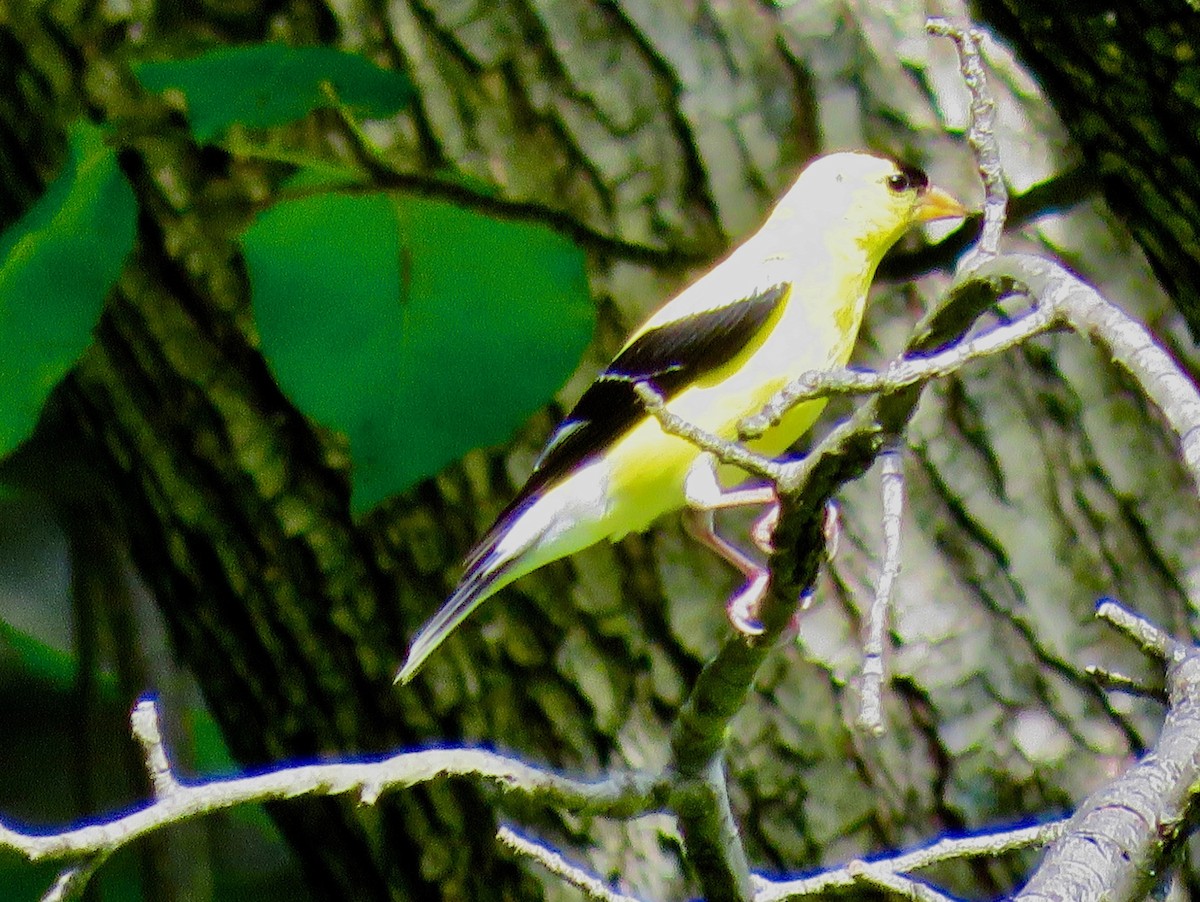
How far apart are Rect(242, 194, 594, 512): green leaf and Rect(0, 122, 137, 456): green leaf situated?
176mm

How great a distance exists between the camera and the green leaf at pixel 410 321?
176 centimetres

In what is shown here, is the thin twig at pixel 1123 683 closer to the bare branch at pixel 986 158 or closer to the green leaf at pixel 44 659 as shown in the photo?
the bare branch at pixel 986 158

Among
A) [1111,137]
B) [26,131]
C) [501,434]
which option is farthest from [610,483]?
[26,131]

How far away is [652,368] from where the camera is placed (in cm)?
192

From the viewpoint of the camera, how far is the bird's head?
1.94m

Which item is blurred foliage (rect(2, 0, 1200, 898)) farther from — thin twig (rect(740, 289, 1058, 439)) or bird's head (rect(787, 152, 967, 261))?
thin twig (rect(740, 289, 1058, 439))

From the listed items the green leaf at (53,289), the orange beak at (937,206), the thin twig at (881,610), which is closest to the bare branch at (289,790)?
the thin twig at (881,610)

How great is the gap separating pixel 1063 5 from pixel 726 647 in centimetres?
88

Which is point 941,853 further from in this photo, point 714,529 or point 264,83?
point 264,83

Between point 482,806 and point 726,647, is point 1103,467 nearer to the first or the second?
point 726,647

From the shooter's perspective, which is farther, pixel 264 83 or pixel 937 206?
pixel 937 206

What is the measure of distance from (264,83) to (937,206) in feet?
2.97

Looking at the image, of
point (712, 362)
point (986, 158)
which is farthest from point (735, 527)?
point (986, 158)

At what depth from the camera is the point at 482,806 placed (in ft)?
6.82
